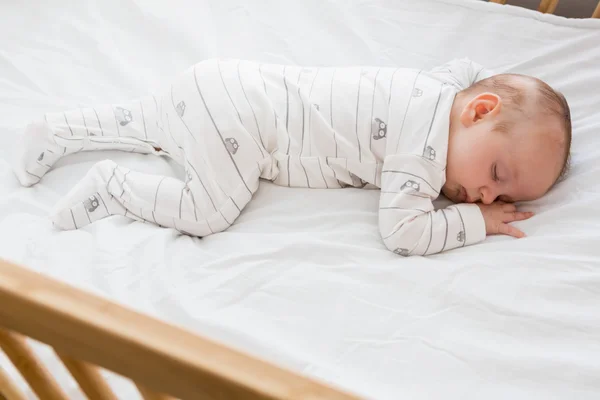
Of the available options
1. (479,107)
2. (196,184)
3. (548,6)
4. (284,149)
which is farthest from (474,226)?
(548,6)

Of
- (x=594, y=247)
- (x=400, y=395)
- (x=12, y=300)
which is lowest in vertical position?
(x=400, y=395)

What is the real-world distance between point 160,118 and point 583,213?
0.79 metres

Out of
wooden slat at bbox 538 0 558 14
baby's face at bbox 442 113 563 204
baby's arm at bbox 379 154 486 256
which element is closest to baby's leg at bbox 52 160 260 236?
baby's arm at bbox 379 154 486 256

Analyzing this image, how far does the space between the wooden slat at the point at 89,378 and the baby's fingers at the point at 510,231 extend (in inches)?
25.6

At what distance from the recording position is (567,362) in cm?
65

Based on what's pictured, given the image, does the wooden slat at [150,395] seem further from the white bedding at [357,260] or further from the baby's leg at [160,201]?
the baby's leg at [160,201]

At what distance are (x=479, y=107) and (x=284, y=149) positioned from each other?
35cm

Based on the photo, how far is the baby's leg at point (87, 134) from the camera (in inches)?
37.9

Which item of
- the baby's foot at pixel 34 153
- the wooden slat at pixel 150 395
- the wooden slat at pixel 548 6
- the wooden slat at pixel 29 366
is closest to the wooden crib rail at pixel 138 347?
the wooden slat at pixel 150 395

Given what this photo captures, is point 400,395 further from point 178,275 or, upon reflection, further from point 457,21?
point 457,21

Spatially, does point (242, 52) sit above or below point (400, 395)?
above

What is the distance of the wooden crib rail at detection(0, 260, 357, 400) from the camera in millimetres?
370

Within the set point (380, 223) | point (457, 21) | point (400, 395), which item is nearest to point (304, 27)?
point (457, 21)

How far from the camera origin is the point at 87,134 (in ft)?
3.27
